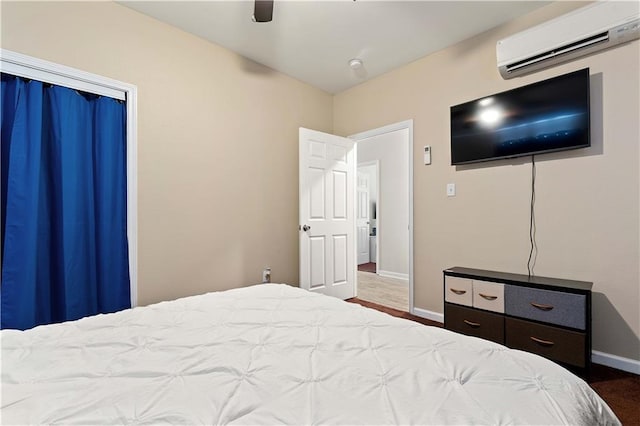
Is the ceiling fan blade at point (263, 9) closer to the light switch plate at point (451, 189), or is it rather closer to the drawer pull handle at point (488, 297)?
the light switch plate at point (451, 189)

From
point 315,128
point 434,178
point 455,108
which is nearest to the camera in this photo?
point 455,108

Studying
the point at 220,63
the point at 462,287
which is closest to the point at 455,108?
the point at 462,287

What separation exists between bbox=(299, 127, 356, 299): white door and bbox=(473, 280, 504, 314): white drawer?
1.69 meters

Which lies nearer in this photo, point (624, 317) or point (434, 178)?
point (624, 317)

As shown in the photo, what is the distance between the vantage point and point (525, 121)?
2.48m

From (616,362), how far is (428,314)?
140 cm

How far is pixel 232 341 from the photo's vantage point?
1160 mm

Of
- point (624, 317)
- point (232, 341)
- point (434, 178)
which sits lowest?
point (624, 317)

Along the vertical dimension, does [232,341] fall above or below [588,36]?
below

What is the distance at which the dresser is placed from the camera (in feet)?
6.49

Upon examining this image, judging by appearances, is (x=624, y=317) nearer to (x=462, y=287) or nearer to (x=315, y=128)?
(x=462, y=287)

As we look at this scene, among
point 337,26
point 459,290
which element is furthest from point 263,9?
point 459,290

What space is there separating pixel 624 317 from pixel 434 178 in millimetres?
1755

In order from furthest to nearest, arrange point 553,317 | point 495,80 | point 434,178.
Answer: point 434,178
point 495,80
point 553,317
